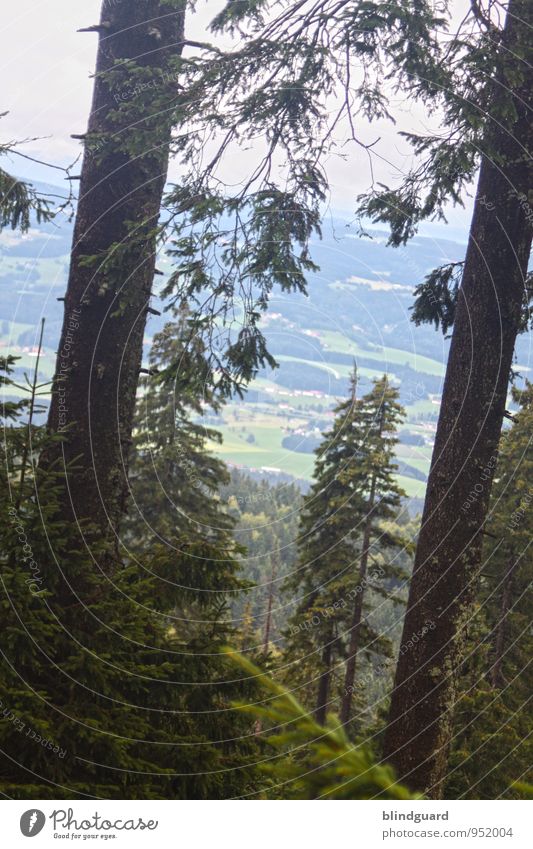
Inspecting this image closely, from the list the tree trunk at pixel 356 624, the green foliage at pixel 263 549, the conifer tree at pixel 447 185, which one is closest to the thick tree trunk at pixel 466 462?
the conifer tree at pixel 447 185

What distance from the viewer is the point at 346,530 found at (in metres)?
20.3

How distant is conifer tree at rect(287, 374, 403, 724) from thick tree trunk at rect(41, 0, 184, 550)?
413 inches

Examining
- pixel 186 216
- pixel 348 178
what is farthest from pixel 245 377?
pixel 348 178

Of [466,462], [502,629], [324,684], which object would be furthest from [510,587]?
[466,462]

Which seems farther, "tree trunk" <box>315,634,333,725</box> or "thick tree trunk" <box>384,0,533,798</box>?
"tree trunk" <box>315,634,333,725</box>

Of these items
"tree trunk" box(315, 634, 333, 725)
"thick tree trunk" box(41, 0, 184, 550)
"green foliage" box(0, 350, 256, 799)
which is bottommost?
"tree trunk" box(315, 634, 333, 725)

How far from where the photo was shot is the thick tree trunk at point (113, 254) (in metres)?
6.53

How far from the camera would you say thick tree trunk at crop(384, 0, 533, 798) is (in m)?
6.48

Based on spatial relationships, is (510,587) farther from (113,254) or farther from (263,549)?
(263,549)

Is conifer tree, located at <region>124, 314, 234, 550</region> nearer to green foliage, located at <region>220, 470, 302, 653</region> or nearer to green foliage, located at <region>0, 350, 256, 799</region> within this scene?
green foliage, located at <region>220, 470, 302, 653</region>

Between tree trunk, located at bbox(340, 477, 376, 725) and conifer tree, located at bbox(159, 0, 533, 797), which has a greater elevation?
conifer tree, located at bbox(159, 0, 533, 797)
